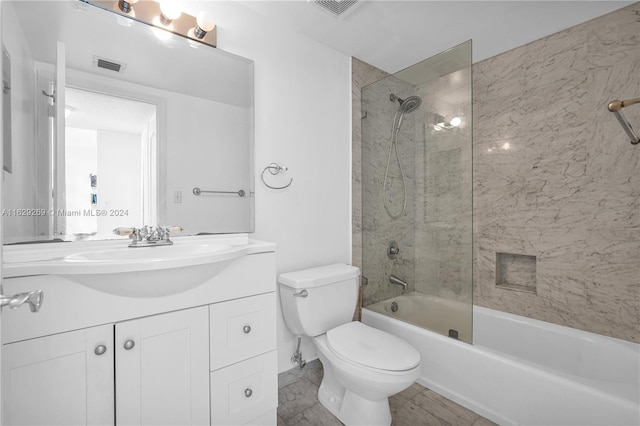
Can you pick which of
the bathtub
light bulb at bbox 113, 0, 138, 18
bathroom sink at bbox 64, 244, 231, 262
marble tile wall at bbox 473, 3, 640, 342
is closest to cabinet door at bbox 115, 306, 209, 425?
bathroom sink at bbox 64, 244, 231, 262

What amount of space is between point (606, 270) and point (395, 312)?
4.18 feet

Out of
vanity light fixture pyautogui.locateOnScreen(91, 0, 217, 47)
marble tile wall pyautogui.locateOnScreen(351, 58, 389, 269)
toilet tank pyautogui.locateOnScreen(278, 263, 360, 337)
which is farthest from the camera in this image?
marble tile wall pyautogui.locateOnScreen(351, 58, 389, 269)

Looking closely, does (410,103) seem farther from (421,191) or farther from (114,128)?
(114,128)

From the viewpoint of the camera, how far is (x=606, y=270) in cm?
179

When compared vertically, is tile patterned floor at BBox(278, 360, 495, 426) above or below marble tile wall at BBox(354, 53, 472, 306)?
below

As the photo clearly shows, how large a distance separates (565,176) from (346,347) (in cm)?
179

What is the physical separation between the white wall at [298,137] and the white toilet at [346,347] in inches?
8.9

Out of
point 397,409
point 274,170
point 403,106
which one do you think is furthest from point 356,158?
point 397,409

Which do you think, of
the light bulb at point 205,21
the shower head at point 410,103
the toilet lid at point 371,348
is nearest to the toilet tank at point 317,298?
the toilet lid at point 371,348

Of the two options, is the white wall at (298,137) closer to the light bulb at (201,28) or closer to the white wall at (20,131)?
the light bulb at (201,28)

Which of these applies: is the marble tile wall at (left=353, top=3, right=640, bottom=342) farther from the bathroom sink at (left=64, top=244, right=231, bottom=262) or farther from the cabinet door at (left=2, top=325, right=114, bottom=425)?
the cabinet door at (left=2, top=325, right=114, bottom=425)

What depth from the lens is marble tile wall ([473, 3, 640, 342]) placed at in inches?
68.4

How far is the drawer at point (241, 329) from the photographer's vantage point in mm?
1221

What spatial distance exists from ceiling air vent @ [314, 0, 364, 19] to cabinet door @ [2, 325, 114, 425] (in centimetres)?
187
